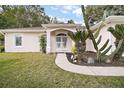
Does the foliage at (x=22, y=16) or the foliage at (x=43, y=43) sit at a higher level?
the foliage at (x=22, y=16)

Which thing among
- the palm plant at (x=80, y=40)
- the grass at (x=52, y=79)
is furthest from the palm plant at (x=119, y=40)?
the grass at (x=52, y=79)

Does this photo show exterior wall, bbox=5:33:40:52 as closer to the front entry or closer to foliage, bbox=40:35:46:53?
foliage, bbox=40:35:46:53

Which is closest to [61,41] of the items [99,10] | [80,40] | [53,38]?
[53,38]

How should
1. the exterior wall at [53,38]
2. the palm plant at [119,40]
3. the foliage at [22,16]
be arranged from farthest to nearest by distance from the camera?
the foliage at [22,16], the exterior wall at [53,38], the palm plant at [119,40]

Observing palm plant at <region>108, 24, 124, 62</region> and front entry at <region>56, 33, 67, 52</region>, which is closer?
palm plant at <region>108, 24, 124, 62</region>

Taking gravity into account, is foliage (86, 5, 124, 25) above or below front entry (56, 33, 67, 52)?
above

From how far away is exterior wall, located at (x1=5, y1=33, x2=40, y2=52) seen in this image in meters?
24.1

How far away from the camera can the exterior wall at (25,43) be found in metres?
24.1

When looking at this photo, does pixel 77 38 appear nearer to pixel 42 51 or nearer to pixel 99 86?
pixel 99 86

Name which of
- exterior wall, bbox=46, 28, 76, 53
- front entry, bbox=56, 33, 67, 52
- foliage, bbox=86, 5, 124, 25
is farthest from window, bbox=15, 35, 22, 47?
foliage, bbox=86, 5, 124, 25

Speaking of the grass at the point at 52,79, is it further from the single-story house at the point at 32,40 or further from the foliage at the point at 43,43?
the foliage at the point at 43,43
